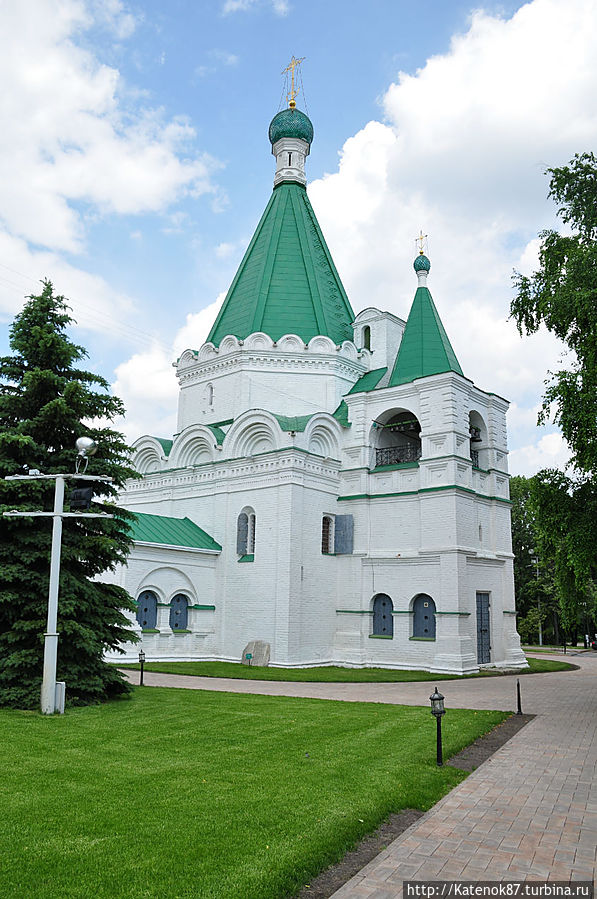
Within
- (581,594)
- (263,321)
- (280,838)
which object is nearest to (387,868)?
(280,838)

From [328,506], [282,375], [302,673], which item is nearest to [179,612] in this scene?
[302,673]

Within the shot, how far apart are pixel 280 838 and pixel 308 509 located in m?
18.1

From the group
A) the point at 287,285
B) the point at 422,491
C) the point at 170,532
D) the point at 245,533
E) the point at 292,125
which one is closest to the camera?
the point at 422,491

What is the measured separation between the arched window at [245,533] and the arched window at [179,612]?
256 cm

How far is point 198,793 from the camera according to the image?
6.76 meters

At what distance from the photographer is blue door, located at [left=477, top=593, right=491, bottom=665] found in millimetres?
23094

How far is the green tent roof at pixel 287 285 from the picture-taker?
91.4ft

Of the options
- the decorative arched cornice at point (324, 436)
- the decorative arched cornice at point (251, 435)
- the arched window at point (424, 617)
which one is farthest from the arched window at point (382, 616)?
the decorative arched cornice at point (251, 435)

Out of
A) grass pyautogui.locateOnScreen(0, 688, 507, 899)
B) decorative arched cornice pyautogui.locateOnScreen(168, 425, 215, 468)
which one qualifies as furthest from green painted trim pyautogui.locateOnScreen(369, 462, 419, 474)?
grass pyautogui.locateOnScreen(0, 688, 507, 899)

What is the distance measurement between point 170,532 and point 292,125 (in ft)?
68.3

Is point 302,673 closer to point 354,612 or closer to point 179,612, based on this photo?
point 354,612

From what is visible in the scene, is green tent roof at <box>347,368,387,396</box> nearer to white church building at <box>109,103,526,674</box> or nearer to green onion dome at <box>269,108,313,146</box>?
white church building at <box>109,103,526,674</box>

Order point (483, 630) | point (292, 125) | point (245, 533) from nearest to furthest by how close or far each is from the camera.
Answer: point (483, 630)
point (245, 533)
point (292, 125)

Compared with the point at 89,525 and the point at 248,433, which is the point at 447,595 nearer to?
the point at 248,433
